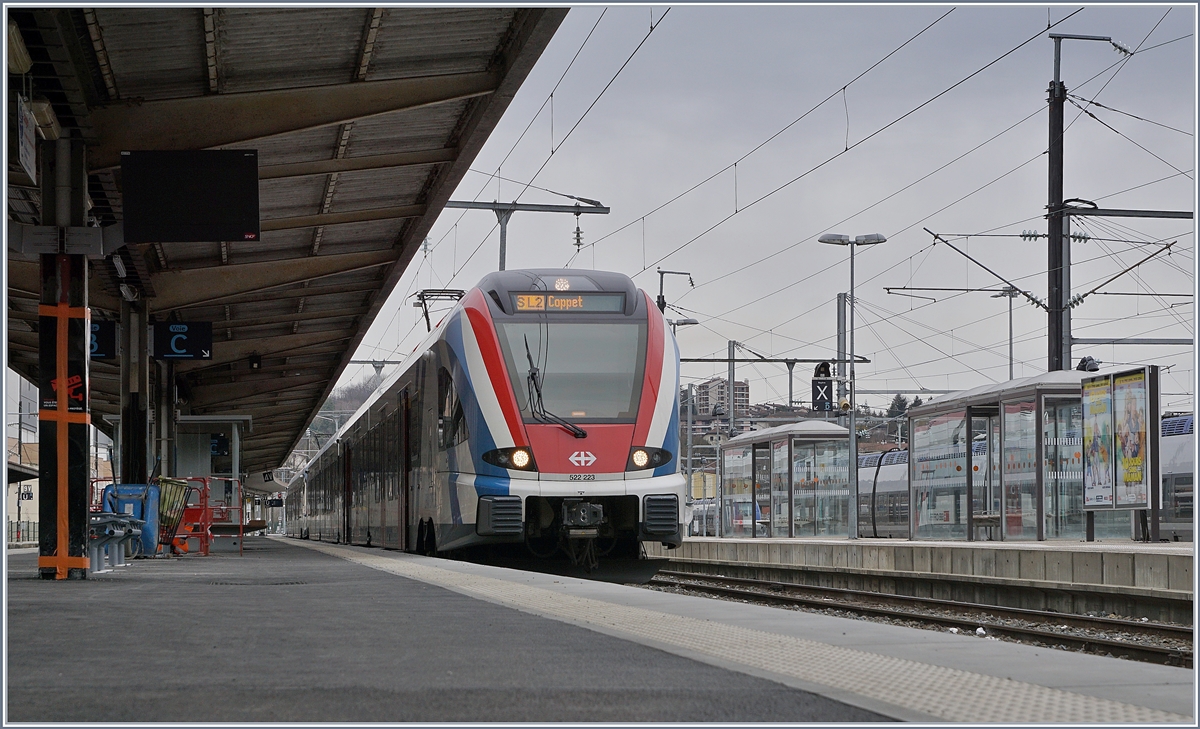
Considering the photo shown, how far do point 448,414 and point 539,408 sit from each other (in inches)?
63.4

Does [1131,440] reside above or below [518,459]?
above

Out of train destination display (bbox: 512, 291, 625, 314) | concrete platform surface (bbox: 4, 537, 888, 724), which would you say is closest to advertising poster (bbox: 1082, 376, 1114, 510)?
train destination display (bbox: 512, 291, 625, 314)

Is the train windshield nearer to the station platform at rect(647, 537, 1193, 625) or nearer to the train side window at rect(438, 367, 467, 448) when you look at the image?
the train side window at rect(438, 367, 467, 448)

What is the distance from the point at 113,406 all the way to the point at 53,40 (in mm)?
28916

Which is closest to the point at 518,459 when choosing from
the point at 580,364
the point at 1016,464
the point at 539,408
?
the point at 539,408

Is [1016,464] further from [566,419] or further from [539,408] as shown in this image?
[539,408]

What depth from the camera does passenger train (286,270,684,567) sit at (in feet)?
44.9

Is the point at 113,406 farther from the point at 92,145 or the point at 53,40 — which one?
the point at 53,40

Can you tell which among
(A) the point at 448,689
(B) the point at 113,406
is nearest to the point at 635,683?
(A) the point at 448,689

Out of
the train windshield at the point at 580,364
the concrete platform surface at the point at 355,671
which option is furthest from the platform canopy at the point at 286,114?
the concrete platform surface at the point at 355,671

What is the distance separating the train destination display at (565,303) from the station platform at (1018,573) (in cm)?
582

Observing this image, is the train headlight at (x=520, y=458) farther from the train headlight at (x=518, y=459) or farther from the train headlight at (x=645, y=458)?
the train headlight at (x=645, y=458)

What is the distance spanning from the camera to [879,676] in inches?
197

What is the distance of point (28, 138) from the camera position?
1068 cm
